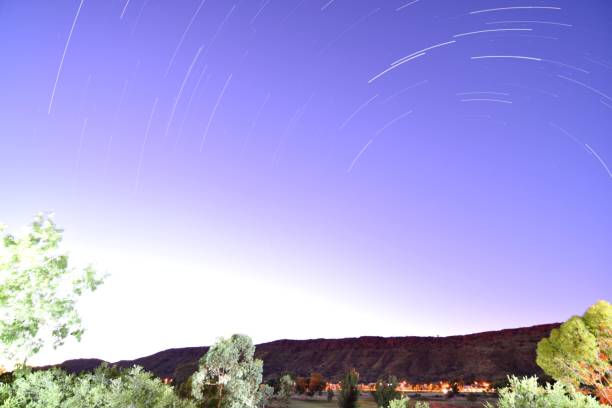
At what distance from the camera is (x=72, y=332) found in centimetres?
1814

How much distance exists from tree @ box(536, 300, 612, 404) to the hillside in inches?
1593

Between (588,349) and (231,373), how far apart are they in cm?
3088

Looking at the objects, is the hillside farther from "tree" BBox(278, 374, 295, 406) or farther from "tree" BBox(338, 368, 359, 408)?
"tree" BBox(338, 368, 359, 408)

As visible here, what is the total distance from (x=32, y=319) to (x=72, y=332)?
2347 mm

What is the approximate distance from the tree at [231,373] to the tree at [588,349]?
1162 inches

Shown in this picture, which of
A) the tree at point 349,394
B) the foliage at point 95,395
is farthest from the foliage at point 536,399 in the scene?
the tree at point 349,394

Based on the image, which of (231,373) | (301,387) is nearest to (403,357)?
(301,387)

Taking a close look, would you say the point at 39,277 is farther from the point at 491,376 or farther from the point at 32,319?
the point at 491,376

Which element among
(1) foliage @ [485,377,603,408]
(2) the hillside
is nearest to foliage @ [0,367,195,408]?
(1) foliage @ [485,377,603,408]

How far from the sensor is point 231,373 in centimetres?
1664

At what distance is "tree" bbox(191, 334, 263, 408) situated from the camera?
16.2 meters

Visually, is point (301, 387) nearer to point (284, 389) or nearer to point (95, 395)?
point (284, 389)

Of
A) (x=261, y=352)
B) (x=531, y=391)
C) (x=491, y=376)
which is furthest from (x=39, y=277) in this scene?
(x=261, y=352)

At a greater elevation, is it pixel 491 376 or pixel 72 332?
pixel 72 332
